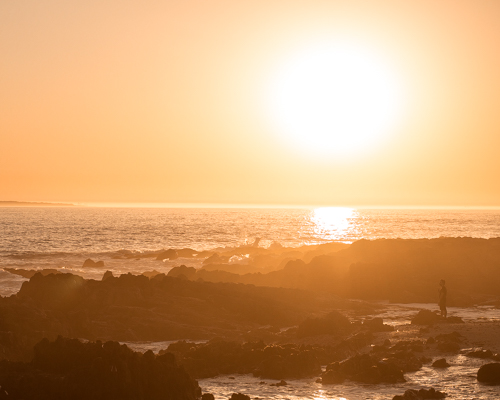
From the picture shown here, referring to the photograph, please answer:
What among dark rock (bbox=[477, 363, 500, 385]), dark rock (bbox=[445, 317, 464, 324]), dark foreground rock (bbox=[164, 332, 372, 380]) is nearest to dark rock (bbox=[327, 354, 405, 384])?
dark foreground rock (bbox=[164, 332, 372, 380])

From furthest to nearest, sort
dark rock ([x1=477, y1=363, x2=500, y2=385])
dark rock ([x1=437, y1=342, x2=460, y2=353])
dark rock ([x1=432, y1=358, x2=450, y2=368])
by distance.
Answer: dark rock ([x1=437, y1=342, x2=460, y2=353]), dark rock ([x1=432, y1=358, x2=450, y2=368]), dark rock ([x1=477, y1=363, x2=500, y2=385])

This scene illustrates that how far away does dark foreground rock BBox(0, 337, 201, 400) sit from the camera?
1270 centimetres

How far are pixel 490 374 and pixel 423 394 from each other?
9.10 feet

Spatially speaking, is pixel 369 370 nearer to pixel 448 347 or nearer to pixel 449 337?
pixel 448 347

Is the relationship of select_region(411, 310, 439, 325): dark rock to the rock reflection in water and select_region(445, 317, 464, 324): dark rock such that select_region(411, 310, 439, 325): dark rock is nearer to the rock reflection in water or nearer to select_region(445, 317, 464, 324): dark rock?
select_region(445, 317, 464, 324): dark rock

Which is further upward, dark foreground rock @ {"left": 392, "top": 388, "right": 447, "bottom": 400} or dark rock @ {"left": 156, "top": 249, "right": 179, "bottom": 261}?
dark foreground rock @ {"left": 392, "top": 388, "right": 447, "bottom": 400}

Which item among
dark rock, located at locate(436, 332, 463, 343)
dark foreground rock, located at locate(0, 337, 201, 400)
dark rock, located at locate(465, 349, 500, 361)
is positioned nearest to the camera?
dark foreground rock, located at locate(0, 337, 201, 400)

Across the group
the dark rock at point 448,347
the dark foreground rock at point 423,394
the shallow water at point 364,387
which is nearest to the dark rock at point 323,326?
the dark rock at point 448,347

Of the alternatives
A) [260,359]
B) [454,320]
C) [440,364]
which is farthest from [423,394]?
[454,320]

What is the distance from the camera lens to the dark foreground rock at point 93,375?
1270 cm

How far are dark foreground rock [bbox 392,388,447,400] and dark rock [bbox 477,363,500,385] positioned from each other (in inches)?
76.1

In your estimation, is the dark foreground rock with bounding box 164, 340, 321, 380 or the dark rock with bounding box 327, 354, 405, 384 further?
the dark foreground rock with bounding box 164, 340, 321, 380

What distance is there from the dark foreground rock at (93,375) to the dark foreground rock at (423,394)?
5.63 metres

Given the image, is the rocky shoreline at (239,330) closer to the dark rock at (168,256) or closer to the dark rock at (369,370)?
the dark rock at (369,370)
